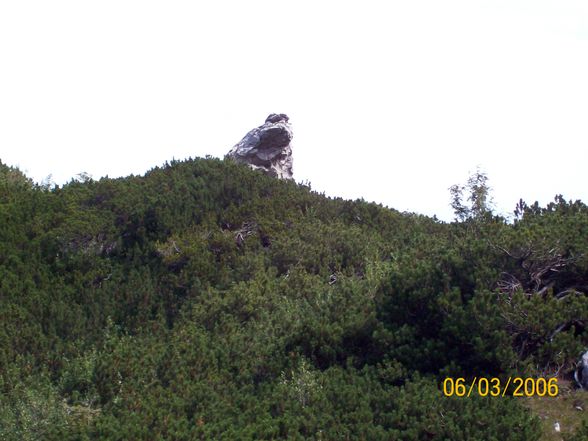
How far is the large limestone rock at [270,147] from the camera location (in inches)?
968

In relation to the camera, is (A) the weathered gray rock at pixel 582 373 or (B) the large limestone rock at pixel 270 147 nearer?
(A) the weathered gray rock at pixel 582 373

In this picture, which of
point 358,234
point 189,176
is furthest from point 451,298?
point 189,176

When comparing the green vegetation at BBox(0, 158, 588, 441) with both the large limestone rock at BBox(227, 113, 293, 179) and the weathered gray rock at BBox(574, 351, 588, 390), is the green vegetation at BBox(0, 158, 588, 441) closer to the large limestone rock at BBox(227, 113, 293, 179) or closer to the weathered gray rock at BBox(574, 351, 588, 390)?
the weathered gray rock at BBox(574, 351, 588, 390)

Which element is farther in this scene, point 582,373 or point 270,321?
point 270,321

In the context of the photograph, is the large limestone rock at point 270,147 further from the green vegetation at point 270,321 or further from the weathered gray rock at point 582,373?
the weathered gray rock at point 582,373

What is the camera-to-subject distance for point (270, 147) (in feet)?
81.5

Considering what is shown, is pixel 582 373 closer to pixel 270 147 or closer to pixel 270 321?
pixel 270 321

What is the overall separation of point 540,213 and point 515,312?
4165mm

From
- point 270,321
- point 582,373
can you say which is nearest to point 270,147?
point 270,321

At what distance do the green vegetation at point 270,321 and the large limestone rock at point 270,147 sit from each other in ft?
20.4

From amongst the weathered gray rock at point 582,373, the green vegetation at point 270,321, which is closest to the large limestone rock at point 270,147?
the green vegetation at point 270,321

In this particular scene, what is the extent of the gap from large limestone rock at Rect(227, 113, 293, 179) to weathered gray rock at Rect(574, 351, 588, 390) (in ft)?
48.9

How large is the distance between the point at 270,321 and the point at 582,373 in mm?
4937

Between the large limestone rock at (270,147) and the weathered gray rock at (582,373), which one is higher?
the large limestone rock at (270,147)
